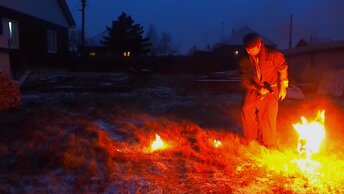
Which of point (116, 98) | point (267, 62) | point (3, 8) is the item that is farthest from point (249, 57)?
point (3, 8)

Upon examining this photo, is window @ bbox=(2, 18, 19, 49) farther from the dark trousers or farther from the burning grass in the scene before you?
the dark trousers

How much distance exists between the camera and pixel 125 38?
41781mm

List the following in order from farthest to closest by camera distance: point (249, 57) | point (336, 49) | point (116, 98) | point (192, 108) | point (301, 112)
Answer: point (336, 49) < point (116, 98) < point (192, 108) < point (301, 112) < point (249, 57)

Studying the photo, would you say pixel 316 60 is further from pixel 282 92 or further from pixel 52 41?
pixel 52 41

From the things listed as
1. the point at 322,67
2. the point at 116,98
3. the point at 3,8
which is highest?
the point at 3,8

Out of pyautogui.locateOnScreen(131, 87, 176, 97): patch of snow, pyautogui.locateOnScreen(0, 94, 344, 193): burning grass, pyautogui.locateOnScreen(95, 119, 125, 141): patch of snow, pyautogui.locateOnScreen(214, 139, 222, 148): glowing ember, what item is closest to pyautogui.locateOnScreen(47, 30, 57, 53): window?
pyautogui.locateOnScreen(131, 87, 176, 97): patch of snow

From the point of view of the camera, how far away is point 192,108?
10789 mm

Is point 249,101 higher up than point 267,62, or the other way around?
point 267,62

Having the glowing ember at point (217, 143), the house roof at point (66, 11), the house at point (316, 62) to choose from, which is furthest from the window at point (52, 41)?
the glowing ember at point (217, 143)

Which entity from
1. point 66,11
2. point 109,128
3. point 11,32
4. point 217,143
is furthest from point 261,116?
point 66,11

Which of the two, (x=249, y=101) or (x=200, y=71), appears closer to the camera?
(x=249, y=101)

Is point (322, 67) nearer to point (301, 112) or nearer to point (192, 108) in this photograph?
point (301, 112)

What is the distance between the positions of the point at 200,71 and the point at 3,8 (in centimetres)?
1367

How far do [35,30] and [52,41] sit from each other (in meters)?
3.35
